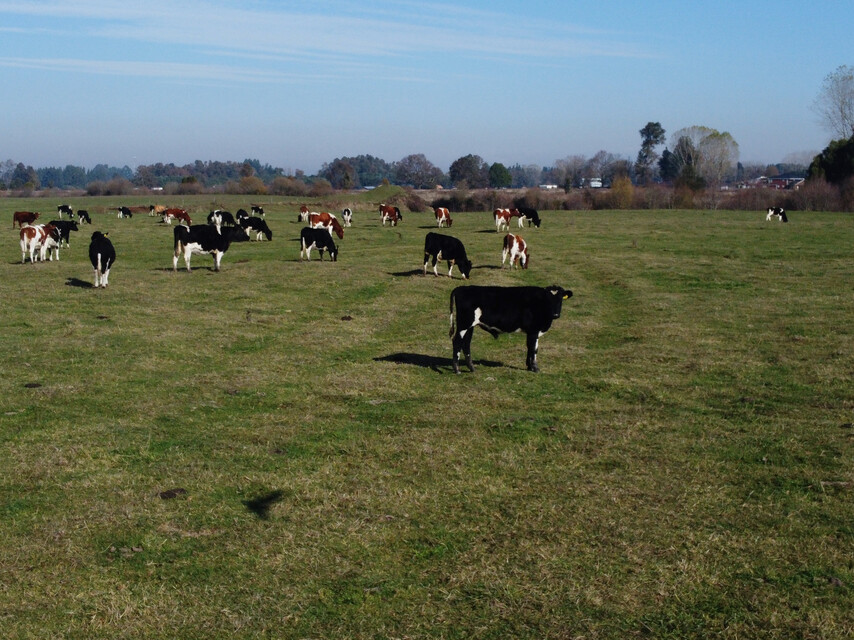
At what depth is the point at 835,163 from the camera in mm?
87938

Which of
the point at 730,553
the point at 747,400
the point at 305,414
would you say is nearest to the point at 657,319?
the point at 747,400

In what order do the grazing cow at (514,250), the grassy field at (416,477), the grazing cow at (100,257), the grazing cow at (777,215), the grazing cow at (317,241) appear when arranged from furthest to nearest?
1. the grazing cow at (777,215)
2. the grazing cow at (317,241)
3. the grazing cow at (514,250)
4. the grazing cow at (100,257)
5. the grassy field at (416,477)

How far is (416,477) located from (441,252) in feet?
67.3

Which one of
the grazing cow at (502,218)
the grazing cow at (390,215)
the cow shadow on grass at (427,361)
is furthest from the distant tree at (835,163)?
the cow shadow on grass at (427,361)

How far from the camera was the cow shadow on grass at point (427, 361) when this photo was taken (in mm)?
15820

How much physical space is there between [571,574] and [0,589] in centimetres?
481

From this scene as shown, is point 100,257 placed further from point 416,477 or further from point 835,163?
point 835,163

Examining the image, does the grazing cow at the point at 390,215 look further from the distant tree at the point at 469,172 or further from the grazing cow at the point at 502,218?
the distant tree at the point at 469,172

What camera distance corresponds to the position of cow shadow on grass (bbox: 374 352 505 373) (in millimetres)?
15820

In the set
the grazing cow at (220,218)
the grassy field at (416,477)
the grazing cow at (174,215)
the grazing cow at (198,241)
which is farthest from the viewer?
the grazing cow at (174,215)

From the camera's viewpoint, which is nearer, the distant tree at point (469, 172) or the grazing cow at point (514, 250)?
the grazing cow at point (514, 250)

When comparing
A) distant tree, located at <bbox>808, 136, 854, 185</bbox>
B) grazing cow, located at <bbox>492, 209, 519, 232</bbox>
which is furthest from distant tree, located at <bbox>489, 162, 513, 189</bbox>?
grazing cow, located at <bbox>492, 209, 519, 232</bbox>

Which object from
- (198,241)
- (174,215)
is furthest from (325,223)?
(198,241)

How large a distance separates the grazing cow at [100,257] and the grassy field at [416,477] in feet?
12.8
